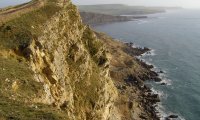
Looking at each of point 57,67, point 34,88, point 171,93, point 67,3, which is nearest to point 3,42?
point 57,67

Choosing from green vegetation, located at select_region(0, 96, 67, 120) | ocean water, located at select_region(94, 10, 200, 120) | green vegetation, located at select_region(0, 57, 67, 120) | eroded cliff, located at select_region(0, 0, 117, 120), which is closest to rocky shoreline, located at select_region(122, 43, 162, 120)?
ocean water, located at select_region(94, 10, 200, 120)

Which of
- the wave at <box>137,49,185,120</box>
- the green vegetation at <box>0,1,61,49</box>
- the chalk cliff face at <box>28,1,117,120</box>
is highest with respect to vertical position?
the green vegetation at <box>0,1,61,49</box>

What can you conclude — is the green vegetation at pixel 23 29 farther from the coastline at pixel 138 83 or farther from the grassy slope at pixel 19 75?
the coastline at pixel 138 83

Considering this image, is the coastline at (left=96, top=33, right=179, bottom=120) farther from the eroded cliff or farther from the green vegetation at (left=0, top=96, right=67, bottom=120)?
the green vegetation at (left=0, top=96, right=67, bottom=120)

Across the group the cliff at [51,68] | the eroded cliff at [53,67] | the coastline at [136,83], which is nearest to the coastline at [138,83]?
the coastline at [136,83]

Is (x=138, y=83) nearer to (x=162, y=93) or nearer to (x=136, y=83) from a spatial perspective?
(x=136, y=83)

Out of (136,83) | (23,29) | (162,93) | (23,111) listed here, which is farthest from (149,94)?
(23,111)

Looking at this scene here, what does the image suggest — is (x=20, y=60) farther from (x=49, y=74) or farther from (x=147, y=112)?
(x=147, y=112)

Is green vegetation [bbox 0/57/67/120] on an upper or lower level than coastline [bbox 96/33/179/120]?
upper
